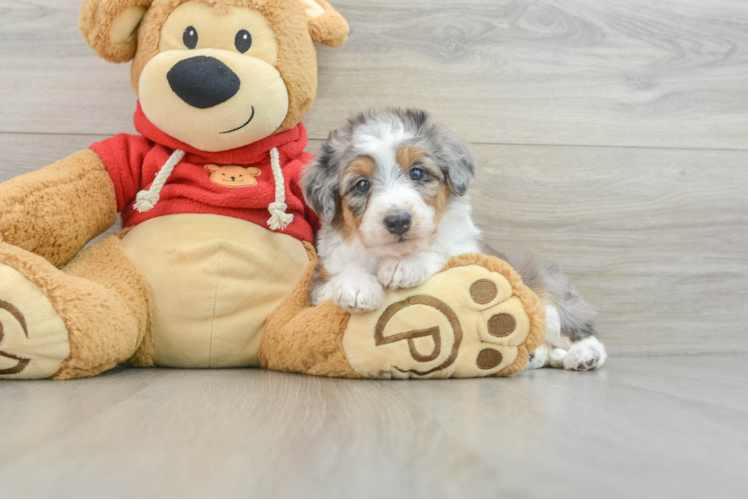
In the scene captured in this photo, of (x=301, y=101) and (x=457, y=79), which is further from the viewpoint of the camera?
(x=457, y=79)

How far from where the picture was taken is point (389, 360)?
1.52m

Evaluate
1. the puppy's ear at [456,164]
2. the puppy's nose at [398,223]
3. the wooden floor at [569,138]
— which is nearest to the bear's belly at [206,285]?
the wooden floor at [569,138]

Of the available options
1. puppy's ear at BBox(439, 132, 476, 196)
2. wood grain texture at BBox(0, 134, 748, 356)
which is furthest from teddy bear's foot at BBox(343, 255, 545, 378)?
wood grain texture at BBox(0, 134, 748, 356)

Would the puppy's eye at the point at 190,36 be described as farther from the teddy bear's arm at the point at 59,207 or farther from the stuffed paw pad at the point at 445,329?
the stuffed paw pad at the point at 445,329

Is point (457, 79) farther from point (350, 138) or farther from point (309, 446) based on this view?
point (309, 446)

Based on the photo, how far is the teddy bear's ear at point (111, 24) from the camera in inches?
67.8

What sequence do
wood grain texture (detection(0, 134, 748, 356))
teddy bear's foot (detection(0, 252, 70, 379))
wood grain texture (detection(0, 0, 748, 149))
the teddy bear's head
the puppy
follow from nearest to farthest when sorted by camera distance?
1. teddy bear's foot (detection(0, 252, 70, 379))
2. the puppy
3. the teddy bear's head
4. wood grain texture (detection(0, 0, 748, 149))
5. wood grain texture (detection(0, 134, 748, 356))

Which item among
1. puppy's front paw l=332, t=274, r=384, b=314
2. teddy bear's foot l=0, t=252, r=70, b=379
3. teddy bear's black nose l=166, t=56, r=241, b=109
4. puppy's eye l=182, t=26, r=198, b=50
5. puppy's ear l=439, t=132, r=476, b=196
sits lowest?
teddy bear's foot l=0, t=252, r=70, b=379

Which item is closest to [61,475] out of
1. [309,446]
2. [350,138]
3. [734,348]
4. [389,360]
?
[309,446]

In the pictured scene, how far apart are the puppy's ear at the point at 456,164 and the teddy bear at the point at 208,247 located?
294mm

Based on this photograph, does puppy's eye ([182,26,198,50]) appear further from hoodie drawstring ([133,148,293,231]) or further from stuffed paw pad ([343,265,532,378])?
stuffed paw pad ([343,265,532,378])

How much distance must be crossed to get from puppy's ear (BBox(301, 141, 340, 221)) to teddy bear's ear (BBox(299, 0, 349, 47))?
1.30 feet

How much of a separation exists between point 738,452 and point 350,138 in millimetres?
1300

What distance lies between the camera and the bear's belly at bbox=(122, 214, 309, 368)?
69.4 inches
